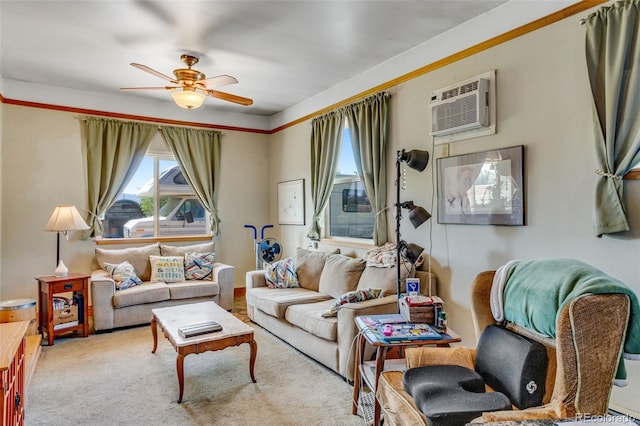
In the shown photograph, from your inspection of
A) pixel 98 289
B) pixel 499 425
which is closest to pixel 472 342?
pixel 499 425

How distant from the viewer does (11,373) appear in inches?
67.2

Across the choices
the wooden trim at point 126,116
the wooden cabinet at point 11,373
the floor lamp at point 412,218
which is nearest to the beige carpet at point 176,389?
the wooden cabinet at point 11,373

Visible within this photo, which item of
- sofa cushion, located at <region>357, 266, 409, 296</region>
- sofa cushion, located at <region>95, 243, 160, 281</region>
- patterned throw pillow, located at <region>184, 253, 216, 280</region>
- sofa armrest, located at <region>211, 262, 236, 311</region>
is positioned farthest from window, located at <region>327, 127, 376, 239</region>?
sofa cushion, located at <region>95, 243, 160, 281</region>

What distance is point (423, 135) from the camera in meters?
3.52

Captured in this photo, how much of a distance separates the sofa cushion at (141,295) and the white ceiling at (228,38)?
2359 mm

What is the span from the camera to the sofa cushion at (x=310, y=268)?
4250 mm

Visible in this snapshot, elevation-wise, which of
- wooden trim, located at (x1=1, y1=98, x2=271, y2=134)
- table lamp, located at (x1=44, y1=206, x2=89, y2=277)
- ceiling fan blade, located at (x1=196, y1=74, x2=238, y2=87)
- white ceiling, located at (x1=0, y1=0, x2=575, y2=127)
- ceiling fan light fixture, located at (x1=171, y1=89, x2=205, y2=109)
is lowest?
table lamp, located at (x1=44, y1=206, x2=89, y2=277)

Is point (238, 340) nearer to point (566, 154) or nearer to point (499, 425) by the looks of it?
point (499, 425)

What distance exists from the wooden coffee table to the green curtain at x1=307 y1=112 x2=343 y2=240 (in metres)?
1.94

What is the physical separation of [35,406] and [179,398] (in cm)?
94

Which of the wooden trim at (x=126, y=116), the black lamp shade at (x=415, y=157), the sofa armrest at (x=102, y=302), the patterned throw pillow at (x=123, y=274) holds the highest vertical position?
the wooden trim at (x=126, y=116)

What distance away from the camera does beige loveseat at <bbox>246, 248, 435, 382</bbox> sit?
2.81m

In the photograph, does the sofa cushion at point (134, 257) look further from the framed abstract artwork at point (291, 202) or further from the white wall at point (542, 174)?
the white wall at point (542, 174)

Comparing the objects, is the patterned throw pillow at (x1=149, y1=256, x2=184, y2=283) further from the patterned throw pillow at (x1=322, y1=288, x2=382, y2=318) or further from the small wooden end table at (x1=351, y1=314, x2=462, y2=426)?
the small wooden end table at (x1=351, y1=314, x2=462, y2=426)
